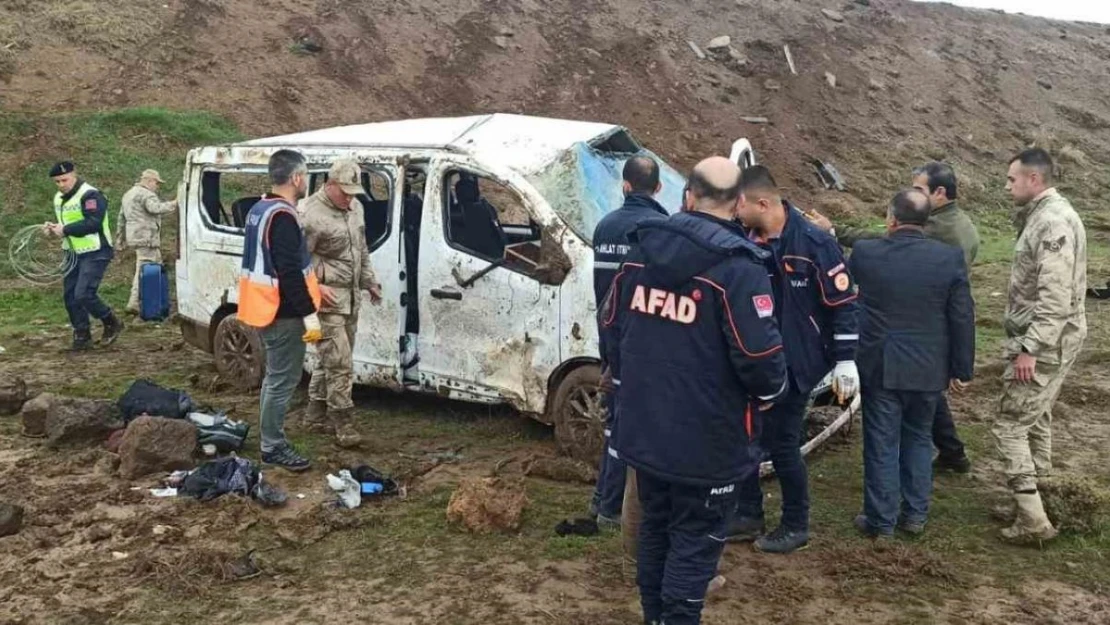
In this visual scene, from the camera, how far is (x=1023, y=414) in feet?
16.7

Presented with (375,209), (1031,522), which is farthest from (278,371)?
(1031,522)

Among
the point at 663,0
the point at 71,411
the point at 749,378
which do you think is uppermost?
the point at 663,0

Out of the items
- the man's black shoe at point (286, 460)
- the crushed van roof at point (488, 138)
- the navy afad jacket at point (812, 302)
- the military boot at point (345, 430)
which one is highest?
the crushed van roof at point (488, 138)

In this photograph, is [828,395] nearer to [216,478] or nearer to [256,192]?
[216,478]

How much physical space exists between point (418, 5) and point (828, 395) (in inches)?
690

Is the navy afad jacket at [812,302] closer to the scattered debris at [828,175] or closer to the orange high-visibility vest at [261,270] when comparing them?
the orange high-visibility vest at [261,270]

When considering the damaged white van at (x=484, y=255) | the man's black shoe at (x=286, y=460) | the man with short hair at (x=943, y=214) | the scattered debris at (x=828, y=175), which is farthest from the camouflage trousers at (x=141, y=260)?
the scattered debris at (x=828, y=175)

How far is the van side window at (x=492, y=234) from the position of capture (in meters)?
6.08

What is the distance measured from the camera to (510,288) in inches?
245

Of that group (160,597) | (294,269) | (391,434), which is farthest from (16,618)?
(391,434)

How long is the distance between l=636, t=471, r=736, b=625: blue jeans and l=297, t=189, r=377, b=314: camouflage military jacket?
322 cm

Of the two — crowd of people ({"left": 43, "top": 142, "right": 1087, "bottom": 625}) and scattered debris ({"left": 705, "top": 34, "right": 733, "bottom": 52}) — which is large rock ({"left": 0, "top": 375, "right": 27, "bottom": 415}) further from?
scattered debris ({"left": 705, "top": 34, "right": 733, "bottom": 52})

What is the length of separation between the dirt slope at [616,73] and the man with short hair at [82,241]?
24.4 ft

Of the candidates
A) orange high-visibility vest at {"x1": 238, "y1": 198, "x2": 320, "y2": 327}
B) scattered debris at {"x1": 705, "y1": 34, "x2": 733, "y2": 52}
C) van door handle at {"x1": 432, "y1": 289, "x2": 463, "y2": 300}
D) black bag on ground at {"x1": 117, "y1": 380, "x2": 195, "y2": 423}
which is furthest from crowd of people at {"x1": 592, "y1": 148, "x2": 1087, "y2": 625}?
scattered debris at {"x1": 705, "y1": 34, "x2": 733, "y2": 52}
